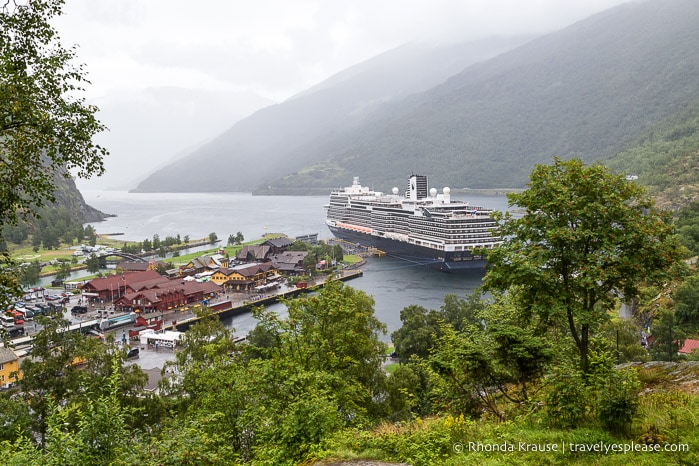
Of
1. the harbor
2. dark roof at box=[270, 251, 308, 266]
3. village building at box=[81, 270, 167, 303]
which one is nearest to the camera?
the harbor

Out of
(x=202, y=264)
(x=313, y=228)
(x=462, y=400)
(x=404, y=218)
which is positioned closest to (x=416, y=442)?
(x=462, y=400)

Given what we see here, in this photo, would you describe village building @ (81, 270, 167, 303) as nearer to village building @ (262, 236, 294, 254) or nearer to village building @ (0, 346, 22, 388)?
village building @ (0, 346, 22, 388)

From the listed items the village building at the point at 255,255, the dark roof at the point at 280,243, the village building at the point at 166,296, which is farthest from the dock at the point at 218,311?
the dark roof at the point at 280,243

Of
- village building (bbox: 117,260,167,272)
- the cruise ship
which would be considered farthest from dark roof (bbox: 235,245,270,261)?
the cruise ship

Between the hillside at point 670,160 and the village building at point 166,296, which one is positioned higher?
the hillside at point 670,160

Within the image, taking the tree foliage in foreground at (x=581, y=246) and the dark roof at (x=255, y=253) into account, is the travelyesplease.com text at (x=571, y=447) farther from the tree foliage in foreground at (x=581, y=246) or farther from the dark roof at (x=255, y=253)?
the dark roof at (x=255, y=253)

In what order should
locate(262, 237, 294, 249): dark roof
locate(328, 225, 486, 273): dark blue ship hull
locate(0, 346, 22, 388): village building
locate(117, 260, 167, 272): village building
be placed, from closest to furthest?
locate(0, 346, 22, 388): village building, locate(117, 260, 167, 272): village building, locate(328, 225, 486, 273): dark blue ship hull, locate(262, 237, 294, 249): dark roof

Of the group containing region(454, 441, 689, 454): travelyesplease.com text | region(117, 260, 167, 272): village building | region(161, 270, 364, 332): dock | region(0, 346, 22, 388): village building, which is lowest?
region(161, 270, 364, 332): dock

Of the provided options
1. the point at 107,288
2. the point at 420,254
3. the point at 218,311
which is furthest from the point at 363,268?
the point at 107,288
